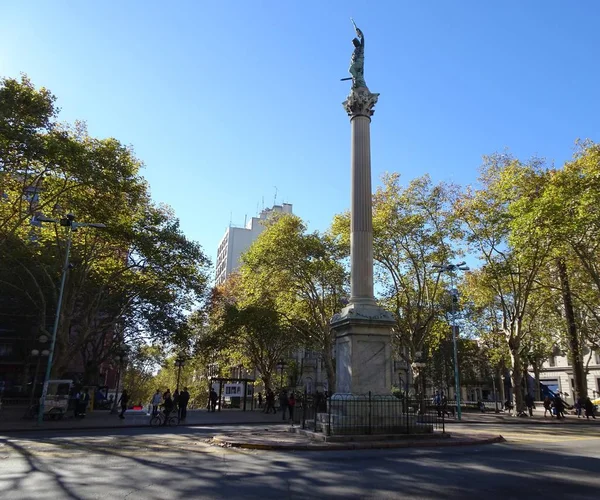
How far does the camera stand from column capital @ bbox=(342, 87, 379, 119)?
17.8 m

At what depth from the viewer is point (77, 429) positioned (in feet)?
68.0

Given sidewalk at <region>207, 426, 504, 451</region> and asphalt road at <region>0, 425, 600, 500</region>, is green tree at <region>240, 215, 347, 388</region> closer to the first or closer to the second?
sidewalk at <region>207, 426, 504, 451</region>

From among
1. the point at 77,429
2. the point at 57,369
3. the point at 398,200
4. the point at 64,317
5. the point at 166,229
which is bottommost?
the point at 77,429

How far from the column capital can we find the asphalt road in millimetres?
11861

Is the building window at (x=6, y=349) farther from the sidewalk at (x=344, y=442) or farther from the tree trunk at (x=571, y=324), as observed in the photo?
the tree trunk at (x=571, y=324)

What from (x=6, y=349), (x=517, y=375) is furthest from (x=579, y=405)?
(x=6, y=349)

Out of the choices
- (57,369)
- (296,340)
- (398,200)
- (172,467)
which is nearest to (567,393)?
(296,340)

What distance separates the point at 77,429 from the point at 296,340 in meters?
25.2

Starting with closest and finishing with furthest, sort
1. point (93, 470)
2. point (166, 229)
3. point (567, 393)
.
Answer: point (93, 470) → point (166, 229) → point (567, 393)

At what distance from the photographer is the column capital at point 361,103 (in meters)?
17.8

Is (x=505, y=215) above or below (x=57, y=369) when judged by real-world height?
above

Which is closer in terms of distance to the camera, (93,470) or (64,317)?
(93,470)

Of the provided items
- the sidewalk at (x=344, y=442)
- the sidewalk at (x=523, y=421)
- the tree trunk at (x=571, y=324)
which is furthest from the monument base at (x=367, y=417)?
the tree trunk at (x=571, y=324)

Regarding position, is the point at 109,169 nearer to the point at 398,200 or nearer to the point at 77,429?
the point at 77,429
